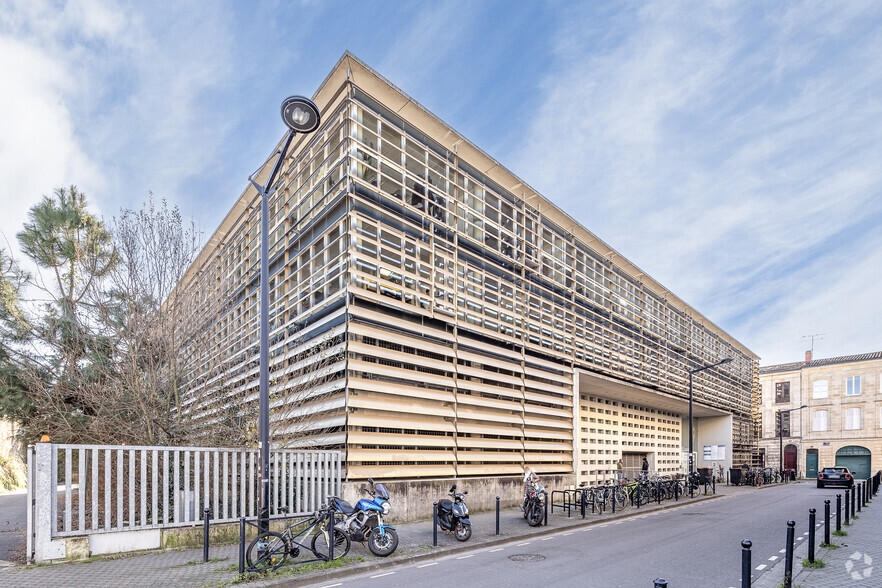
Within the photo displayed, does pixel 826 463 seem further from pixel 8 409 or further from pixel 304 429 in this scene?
pixel 8 409

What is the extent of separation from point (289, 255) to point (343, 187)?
4111 mm

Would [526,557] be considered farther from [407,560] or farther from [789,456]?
[789,456]

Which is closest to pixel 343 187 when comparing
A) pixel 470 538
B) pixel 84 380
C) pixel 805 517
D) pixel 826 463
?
pixel 84 380

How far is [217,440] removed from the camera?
40.8ft

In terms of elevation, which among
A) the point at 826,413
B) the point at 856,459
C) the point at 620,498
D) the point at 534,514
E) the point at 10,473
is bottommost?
the point at 856,459

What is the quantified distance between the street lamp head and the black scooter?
790 centimetres

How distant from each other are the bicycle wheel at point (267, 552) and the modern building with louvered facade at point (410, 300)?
14.7 feet

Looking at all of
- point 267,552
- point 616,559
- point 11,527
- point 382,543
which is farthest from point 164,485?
point 616,559

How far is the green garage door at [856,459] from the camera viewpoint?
54812 millimetres

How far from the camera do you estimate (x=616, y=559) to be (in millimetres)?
10172

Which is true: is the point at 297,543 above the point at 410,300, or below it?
below

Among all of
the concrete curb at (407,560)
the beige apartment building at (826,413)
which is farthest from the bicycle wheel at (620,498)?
the beige apartment building at (826,413)

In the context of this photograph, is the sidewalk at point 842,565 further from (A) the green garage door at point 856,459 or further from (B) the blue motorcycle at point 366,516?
(A) the green garage door at point 856,459

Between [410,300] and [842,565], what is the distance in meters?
11.1
